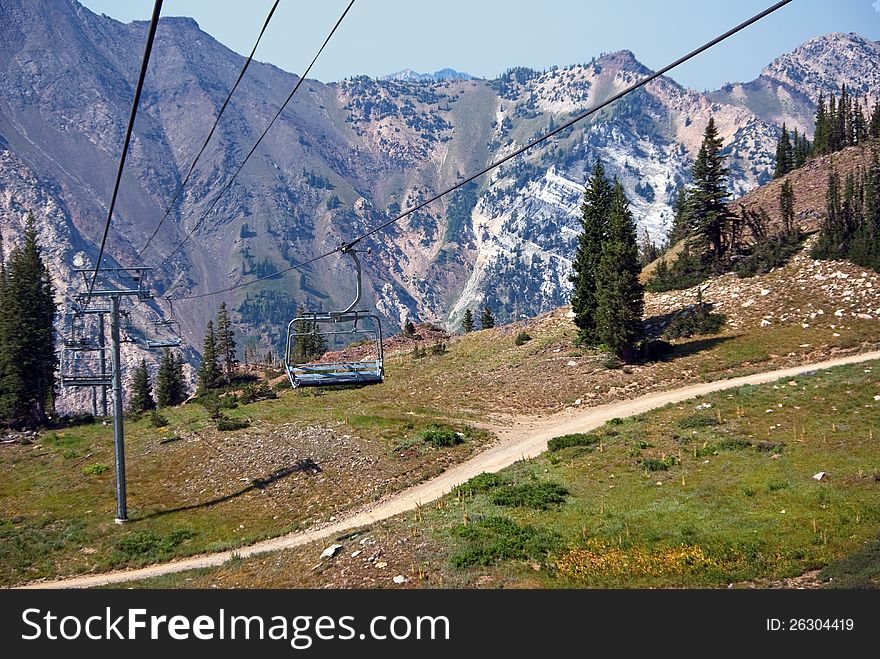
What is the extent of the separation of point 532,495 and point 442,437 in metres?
14.1

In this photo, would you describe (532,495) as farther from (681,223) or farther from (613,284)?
(681,223)

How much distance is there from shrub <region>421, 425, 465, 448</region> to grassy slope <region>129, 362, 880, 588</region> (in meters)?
7.42

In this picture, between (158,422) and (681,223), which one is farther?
(681,223)

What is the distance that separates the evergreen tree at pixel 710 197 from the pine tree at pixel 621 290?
1647cm

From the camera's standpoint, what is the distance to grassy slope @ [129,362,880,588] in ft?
63.0

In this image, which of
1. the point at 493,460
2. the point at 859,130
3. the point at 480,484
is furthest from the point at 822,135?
the point at 480,484

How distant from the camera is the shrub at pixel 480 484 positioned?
30.6 metres

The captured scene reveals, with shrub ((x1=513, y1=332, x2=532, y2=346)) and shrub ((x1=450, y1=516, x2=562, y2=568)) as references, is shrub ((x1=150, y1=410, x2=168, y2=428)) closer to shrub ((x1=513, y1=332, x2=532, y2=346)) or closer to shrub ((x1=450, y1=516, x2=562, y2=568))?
shrub ((x1=513, y1=332, x2=532, y2=346))

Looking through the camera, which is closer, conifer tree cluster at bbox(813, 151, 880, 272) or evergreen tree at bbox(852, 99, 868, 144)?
conifer tree cluster at bbox(813, 151, 880, 272)

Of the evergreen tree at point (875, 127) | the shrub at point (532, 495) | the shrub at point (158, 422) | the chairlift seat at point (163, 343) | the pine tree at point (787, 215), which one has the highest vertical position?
the evergreen tree at point (875, 127)

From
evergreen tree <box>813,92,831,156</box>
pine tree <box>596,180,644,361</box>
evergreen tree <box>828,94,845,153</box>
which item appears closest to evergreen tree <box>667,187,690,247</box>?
evergreen tree <box>813,92,831,156</box>

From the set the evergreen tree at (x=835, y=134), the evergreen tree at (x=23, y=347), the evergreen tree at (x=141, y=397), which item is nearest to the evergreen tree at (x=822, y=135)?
the evergreen tree at (x=835, y=134)

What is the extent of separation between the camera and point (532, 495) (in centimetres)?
2775

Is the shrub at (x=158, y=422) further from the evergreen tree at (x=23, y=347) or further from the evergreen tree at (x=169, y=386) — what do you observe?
the evergreen tree at (x=169, y=386)
